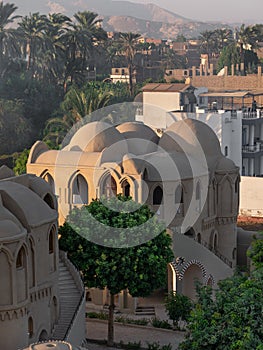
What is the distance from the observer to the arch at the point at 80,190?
3384 centimetres

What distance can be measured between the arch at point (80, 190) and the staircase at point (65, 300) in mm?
5846

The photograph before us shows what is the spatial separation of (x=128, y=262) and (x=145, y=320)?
4638 millimetres

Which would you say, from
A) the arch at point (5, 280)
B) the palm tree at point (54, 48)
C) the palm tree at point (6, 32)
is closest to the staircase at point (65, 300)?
the arch at point (5, 280)

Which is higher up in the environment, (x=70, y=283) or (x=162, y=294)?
(x=70, y=283)

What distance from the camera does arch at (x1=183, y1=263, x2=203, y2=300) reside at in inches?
1374

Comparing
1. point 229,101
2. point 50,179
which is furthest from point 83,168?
point 229,101

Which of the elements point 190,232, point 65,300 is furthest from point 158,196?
point 65,300

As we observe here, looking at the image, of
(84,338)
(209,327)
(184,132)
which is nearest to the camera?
(209,327)

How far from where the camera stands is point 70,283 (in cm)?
2819

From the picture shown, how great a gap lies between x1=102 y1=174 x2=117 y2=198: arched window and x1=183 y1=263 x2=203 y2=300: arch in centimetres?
537

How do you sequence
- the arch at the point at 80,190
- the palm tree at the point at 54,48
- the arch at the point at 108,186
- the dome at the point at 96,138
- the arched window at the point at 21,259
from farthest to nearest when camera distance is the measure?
the palm tree at the point at 54,48
the dome at the point at 96,138
the arch at the point at 80,190
the arch at the point at 108,186
the arched window at the point at 21,259

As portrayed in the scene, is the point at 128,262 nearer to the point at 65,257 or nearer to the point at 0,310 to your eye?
the point at 65,257

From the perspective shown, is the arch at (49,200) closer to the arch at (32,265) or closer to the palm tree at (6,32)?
the arch at (32,265)

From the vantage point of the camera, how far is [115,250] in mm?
27797
